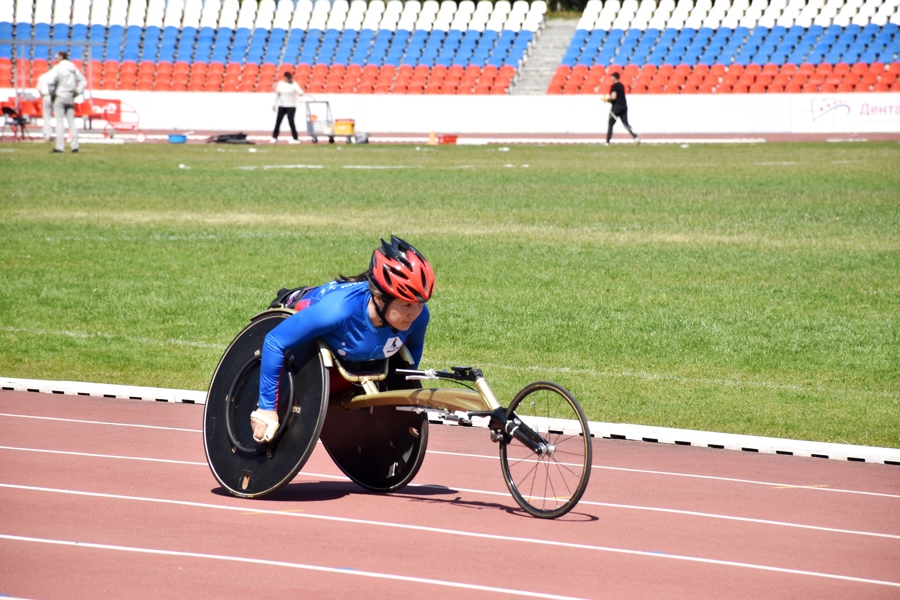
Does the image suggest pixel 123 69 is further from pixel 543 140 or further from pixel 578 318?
pixel 578 318

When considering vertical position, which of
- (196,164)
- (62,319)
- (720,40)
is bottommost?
(62,319)

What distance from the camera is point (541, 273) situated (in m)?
15.1

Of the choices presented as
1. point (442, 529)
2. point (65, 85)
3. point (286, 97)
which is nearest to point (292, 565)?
point (442, 529)

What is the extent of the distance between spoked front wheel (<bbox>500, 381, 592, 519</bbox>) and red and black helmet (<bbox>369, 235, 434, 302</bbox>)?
2.26ft

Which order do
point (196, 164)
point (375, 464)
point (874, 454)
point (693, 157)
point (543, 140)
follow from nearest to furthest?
point (375, 464)
point (874, 454)
point (196, 164)
point (693, 157)
point (543, 140)

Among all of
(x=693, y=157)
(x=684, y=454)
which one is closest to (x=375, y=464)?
(x=684, y=454)

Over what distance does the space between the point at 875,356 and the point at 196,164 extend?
72.6ft

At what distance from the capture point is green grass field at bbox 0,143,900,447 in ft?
33.7

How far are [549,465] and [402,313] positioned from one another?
1437mm

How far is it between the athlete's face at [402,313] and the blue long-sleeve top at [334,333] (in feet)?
0.34

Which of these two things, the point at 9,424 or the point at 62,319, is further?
the point at 62,319

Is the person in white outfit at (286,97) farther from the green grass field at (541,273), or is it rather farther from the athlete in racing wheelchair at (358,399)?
the athlete in racing wheelchair at (358,399)

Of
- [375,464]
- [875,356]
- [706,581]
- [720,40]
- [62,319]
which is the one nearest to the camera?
[706,581]

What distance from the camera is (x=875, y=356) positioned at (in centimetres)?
1086
